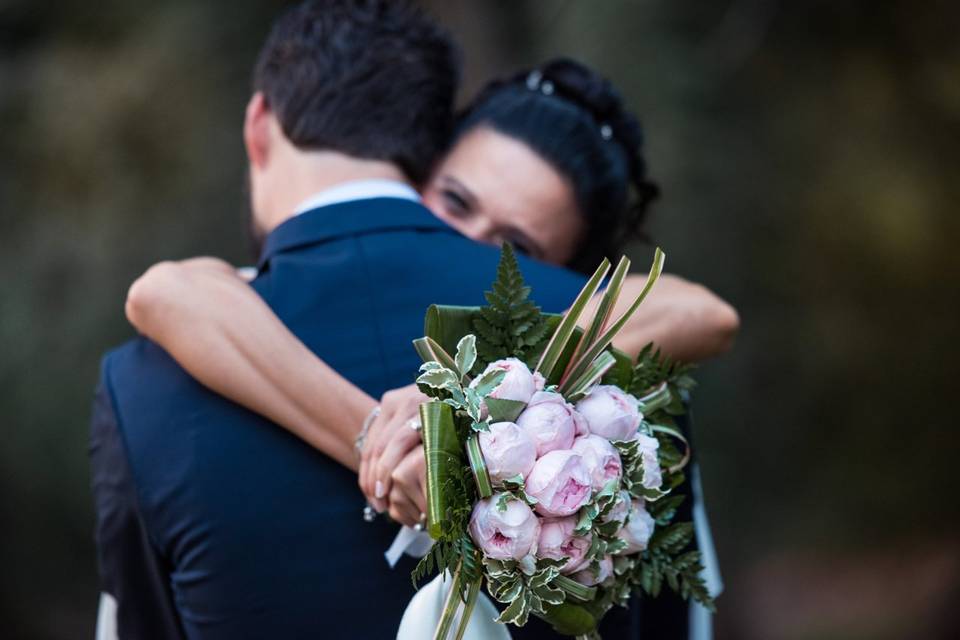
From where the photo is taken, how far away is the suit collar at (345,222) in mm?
1624

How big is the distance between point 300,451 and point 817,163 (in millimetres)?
3762

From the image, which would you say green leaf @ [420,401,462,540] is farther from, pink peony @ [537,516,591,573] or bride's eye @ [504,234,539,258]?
bride's eye @ [504,234,539,258]

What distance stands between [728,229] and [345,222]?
3.45 meters

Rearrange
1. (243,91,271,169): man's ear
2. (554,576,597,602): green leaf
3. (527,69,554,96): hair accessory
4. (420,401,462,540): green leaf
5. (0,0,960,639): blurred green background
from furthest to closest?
(0,0,960,639): blurred green background
(527,69,554,96): hair accessory
(243,91,271,169): man's ear
(554,576,597,602): green leaf
(420,401,462,540): green leaf

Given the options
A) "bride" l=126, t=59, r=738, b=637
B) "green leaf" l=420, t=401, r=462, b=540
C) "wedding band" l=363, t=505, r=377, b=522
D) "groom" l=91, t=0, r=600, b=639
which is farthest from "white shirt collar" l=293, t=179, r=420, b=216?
"green leaf" l=420, t=401, r=462, b=540

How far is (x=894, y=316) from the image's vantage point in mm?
4801

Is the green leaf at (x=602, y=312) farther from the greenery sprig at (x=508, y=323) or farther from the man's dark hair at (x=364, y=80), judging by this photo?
the man's dark hair at (x=364, y=80)

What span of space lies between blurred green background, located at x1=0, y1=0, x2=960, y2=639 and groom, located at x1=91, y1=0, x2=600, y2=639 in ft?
9.89

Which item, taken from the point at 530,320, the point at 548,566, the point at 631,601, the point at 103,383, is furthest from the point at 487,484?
the point at 103,383

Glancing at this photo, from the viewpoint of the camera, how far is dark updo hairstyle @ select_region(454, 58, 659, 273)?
7.55 feet

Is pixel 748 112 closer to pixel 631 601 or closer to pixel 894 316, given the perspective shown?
pixel 894 316

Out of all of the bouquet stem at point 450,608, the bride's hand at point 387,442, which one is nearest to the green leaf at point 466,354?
the bride's hand at point 387,442

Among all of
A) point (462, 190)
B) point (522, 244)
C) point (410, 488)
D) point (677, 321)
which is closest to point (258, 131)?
point (462, 190)

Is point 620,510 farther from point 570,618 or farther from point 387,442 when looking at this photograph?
point 387,442
